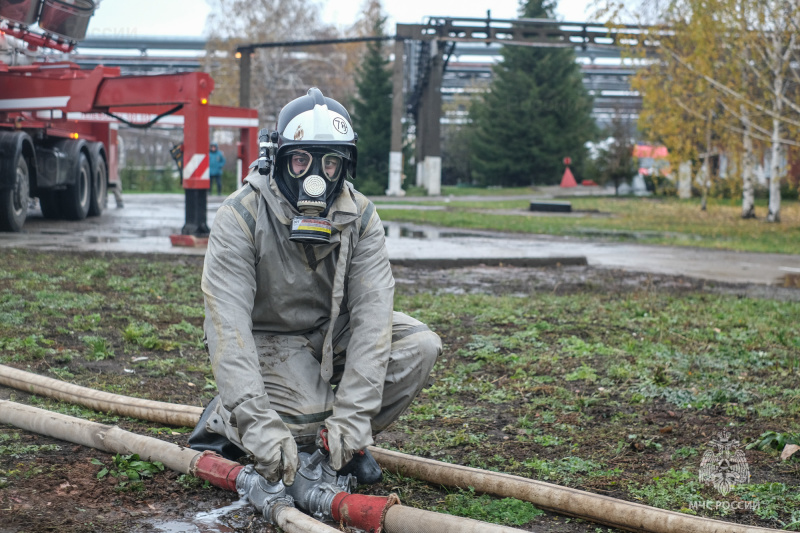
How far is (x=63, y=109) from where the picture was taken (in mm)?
13492

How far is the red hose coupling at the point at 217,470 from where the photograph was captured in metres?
3.59

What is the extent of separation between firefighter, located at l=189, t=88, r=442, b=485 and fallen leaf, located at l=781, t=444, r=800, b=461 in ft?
5.48

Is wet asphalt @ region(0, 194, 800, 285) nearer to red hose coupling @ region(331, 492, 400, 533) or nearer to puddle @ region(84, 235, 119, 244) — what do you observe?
puddle @ region(84, 235, 119, 244)

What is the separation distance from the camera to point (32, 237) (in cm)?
1289

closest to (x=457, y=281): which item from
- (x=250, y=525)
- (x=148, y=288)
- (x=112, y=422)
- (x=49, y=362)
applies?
(x=148, y=288)

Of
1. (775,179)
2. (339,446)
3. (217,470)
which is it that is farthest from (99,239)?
(775,179)

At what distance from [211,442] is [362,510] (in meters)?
0.98

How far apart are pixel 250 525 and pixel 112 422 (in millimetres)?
1491

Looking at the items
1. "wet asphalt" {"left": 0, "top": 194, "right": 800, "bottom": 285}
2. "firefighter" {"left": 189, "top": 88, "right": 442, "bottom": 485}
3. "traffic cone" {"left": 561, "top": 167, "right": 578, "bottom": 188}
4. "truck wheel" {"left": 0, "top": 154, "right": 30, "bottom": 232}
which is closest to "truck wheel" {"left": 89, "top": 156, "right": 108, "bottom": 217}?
"wet asphalt" {"left": 0, "top": 194, "right": 800, "bottom": 285}

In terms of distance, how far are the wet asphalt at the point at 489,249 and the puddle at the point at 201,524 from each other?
8012 millimetres

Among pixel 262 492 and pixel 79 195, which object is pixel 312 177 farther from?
pixel 79 195

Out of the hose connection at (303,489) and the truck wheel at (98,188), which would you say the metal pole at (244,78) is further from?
the hose connection at (303,489)

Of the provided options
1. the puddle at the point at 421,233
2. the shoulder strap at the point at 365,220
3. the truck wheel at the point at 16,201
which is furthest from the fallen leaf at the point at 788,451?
the truck wheel at the point at 16,201

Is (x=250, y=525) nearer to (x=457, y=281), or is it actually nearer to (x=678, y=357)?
(x=678, y=357)
